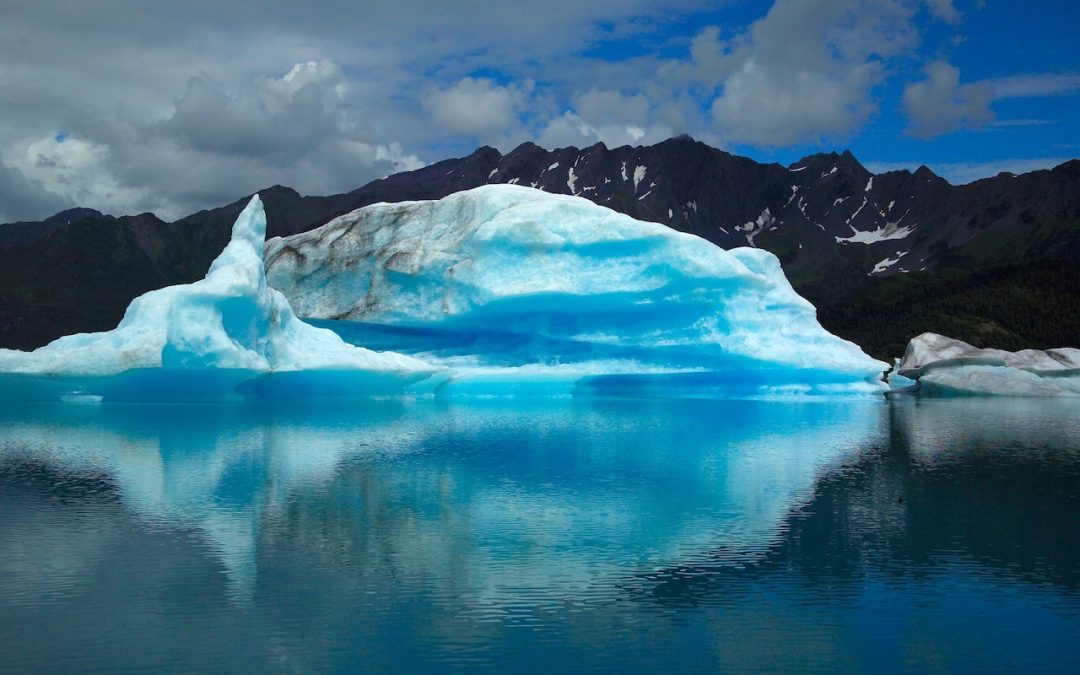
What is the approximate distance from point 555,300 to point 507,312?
2.20 metres

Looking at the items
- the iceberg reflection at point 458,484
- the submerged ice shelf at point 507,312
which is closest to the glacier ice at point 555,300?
the submerged ice shelf at point 507,312

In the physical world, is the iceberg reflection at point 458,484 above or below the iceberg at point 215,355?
below

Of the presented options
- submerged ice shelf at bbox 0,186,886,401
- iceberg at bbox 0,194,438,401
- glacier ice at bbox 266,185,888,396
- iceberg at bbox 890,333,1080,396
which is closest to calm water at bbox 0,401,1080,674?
iceberg at bbox 0,194,438,401

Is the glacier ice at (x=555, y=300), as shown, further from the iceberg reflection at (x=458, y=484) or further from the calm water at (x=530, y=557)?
the calm water at (x=530, y=557)

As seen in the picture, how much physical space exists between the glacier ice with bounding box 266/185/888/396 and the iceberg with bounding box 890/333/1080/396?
29.2 feet

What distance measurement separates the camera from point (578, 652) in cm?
780

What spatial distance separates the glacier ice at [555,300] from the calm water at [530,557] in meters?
14.1

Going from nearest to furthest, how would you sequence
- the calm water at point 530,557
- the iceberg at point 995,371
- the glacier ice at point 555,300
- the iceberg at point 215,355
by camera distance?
1. the calm water at point 530,557
2. the iceberg at point 215,355
3. the glacier ice at point 555,300
4. the iceberg at point 995,371

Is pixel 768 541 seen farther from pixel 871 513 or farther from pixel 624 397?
pixel 624 397

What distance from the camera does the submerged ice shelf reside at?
31719 mm

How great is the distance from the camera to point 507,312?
3559 cm

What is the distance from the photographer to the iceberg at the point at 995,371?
150 feet

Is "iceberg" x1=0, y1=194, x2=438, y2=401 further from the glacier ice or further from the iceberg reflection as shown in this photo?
the glacier ice

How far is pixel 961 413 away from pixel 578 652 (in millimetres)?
30488
